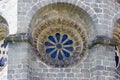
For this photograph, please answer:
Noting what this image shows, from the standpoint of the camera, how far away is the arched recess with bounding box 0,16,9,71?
16.5 m

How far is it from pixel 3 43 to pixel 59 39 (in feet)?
6.96

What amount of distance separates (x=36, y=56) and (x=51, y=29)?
4.09ft

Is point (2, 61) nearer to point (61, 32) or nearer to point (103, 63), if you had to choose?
point (61, 32)

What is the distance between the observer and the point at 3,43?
1686 centimetres

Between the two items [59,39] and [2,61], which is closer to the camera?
[59,39]

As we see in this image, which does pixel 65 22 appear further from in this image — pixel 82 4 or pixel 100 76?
pixel 100 76

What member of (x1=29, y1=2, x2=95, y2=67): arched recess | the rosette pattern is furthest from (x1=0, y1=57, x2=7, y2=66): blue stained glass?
the rosette pattern

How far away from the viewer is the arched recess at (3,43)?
16.5 m

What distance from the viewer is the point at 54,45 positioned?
16250 mm

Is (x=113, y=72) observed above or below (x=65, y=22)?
below

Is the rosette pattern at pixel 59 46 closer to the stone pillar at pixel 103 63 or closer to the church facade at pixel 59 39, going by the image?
the church facade at pixel 59 39

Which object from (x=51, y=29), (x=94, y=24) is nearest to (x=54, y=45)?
(x=51, y=29)

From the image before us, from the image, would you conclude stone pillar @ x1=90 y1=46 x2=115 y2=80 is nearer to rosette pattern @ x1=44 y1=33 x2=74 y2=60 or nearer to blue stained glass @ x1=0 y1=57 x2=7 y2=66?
rosette pattern @ x1=44 y1=33 x2=74 y2=60

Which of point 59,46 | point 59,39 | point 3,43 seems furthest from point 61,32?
point 3,43
